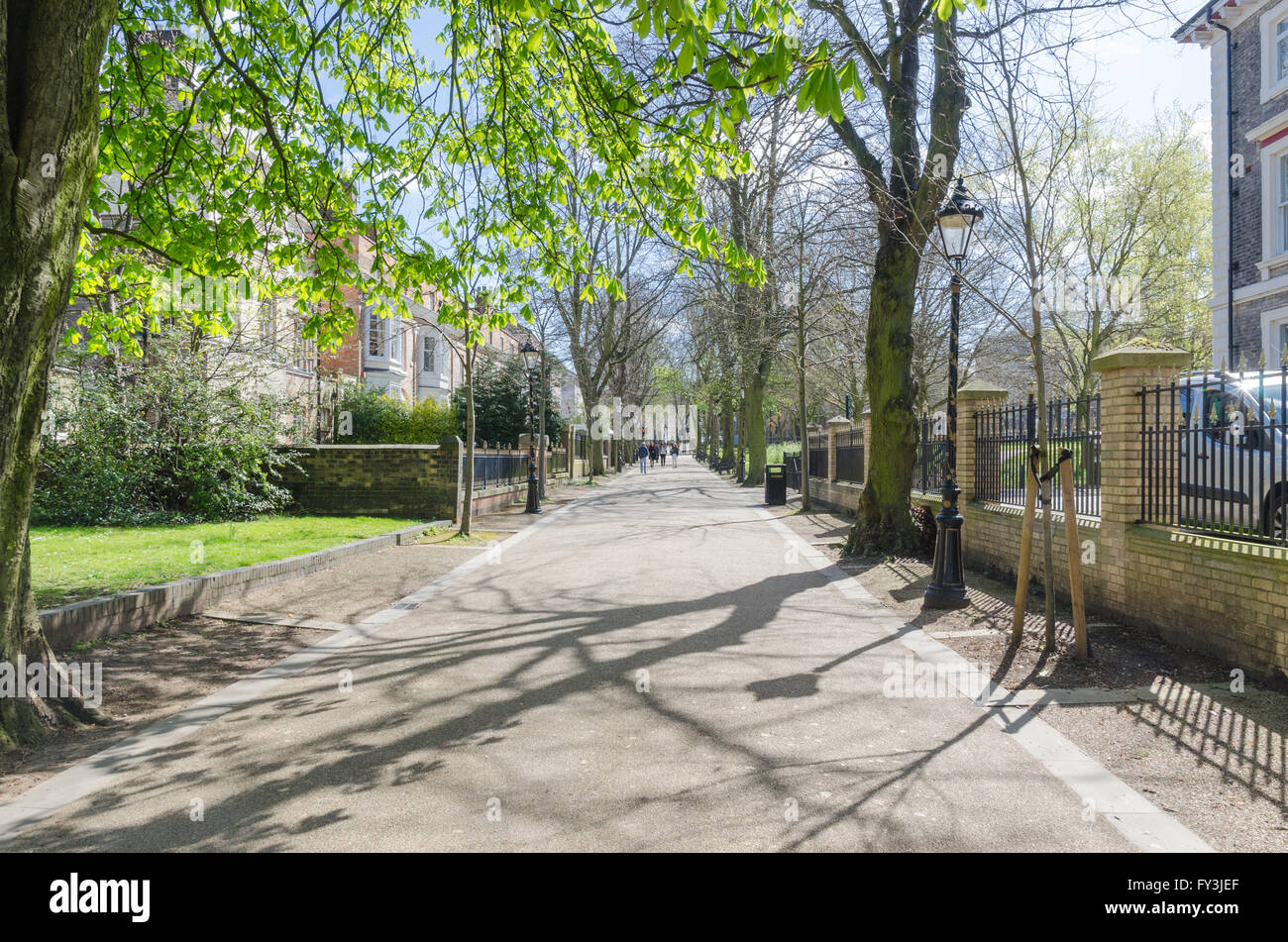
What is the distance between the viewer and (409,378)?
4791cm

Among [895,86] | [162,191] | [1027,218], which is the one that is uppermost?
[895,86]

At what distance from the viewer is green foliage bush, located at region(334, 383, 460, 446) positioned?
27281 mm

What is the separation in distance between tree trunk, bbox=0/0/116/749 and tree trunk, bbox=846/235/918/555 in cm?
988

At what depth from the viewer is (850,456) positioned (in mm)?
20188

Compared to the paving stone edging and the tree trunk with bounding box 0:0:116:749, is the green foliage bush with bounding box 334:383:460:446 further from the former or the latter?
the tree trunk with bounding box 0:0:116:749

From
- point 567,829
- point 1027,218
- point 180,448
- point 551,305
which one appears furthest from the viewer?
point 551,305

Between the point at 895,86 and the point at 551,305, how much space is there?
73.8 feet

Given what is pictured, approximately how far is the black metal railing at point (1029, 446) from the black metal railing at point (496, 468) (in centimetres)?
1128

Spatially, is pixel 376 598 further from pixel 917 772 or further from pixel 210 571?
pixel 917 772

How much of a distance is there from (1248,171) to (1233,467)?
17.2 m

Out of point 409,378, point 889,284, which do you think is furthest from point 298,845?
point 409,378

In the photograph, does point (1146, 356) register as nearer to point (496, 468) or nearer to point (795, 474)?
point (496, 468)

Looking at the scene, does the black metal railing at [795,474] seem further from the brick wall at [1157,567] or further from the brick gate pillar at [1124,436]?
the brick gate pillar at [1124,436]

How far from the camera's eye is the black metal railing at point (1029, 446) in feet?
27.7
